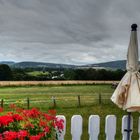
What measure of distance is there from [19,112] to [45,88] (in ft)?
30.4

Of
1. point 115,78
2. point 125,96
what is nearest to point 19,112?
point 125,96

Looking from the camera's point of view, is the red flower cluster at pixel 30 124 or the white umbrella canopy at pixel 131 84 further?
the white umbrella canopy at pixel 131 84

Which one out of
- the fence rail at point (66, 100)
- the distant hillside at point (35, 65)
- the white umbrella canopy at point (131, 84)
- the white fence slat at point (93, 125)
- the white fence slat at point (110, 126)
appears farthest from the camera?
the fence rail at point (66, 100)

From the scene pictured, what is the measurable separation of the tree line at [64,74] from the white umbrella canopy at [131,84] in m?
6.58

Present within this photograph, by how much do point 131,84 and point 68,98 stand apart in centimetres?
961

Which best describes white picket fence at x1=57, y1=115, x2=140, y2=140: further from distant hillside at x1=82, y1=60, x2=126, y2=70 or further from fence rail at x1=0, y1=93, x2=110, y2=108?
fence rail at x1=0, y1=93, x2=110, y2=108

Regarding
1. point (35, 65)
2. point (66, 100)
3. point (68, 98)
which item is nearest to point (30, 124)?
point (35, 65)

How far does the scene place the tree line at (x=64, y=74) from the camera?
12.2m

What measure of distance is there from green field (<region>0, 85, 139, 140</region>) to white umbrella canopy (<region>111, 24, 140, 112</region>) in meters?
7.71

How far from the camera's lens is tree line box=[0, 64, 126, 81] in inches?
480

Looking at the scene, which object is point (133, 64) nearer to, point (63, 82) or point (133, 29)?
point (133, 29)

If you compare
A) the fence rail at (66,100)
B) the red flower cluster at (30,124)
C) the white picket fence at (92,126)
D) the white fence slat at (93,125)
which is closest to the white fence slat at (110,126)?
the white picket fence at (92,126)

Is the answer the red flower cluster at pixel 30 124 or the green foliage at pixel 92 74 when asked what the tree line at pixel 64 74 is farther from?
the red flower cluster at pixel 30 124

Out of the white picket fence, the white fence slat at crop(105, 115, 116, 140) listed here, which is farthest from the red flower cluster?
the white fence slat at crop(105, 115, 116, 140)
